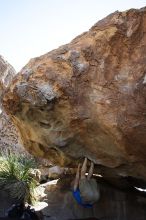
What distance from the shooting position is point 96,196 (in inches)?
399

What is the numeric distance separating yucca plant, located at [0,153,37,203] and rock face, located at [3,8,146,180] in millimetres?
3133

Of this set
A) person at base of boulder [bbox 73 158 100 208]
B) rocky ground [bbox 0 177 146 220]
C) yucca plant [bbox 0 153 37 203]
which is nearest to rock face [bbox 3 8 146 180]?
person at base of boulder [bbox 73 158 100 208]

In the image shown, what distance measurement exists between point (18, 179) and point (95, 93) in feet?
17.1

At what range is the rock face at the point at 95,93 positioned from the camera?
8.42 metres

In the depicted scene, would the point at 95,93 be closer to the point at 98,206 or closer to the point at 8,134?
the point at 98,206

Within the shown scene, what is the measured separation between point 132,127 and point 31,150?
394cm

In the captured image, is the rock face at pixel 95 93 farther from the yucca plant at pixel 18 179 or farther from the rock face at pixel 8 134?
the rock face at pixel 8 134

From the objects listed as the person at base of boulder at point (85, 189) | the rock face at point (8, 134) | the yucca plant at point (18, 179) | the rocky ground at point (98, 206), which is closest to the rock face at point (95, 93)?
the person at base of boulder at point (85, 189)

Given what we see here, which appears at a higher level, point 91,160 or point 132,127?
point 132,127

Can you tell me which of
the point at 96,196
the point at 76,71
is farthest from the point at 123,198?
the point at 76,71

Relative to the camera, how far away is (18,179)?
40.9 ft

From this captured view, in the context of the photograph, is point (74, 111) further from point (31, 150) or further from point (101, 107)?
point (31, 150)

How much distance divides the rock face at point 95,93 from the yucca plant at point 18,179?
123 inches

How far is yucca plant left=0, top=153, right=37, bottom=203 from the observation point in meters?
12.0
